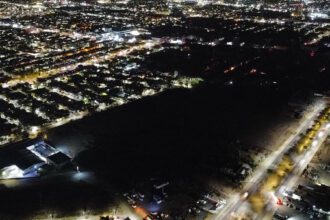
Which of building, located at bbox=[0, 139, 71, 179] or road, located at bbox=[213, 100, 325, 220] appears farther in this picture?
building, located at bbox=[0, 139, 71, 179]

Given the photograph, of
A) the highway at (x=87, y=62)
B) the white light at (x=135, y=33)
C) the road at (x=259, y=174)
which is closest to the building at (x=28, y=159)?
the road at (x=259, y=174)

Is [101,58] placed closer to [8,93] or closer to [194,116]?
[8,93]

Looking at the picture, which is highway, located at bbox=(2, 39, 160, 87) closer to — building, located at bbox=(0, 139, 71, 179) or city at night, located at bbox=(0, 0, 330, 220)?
city at night, located at bbox=(0, 0, 330, 220)

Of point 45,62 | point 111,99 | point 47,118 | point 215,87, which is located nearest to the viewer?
point 47,118

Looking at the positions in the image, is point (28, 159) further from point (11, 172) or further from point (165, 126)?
point (165, 126)

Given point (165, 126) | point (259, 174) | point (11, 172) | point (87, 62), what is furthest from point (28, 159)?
point (87, 62)

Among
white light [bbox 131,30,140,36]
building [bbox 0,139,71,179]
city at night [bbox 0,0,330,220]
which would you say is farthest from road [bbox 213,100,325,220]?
white light [bbox 131,30,140,36]

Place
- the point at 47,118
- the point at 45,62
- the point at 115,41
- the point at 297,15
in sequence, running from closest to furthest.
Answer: the point at 47,118
the point at 45,62
the point at 115,41
the point at 297,15

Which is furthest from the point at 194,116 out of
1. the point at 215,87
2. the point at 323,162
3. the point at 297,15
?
the point at 297,15
